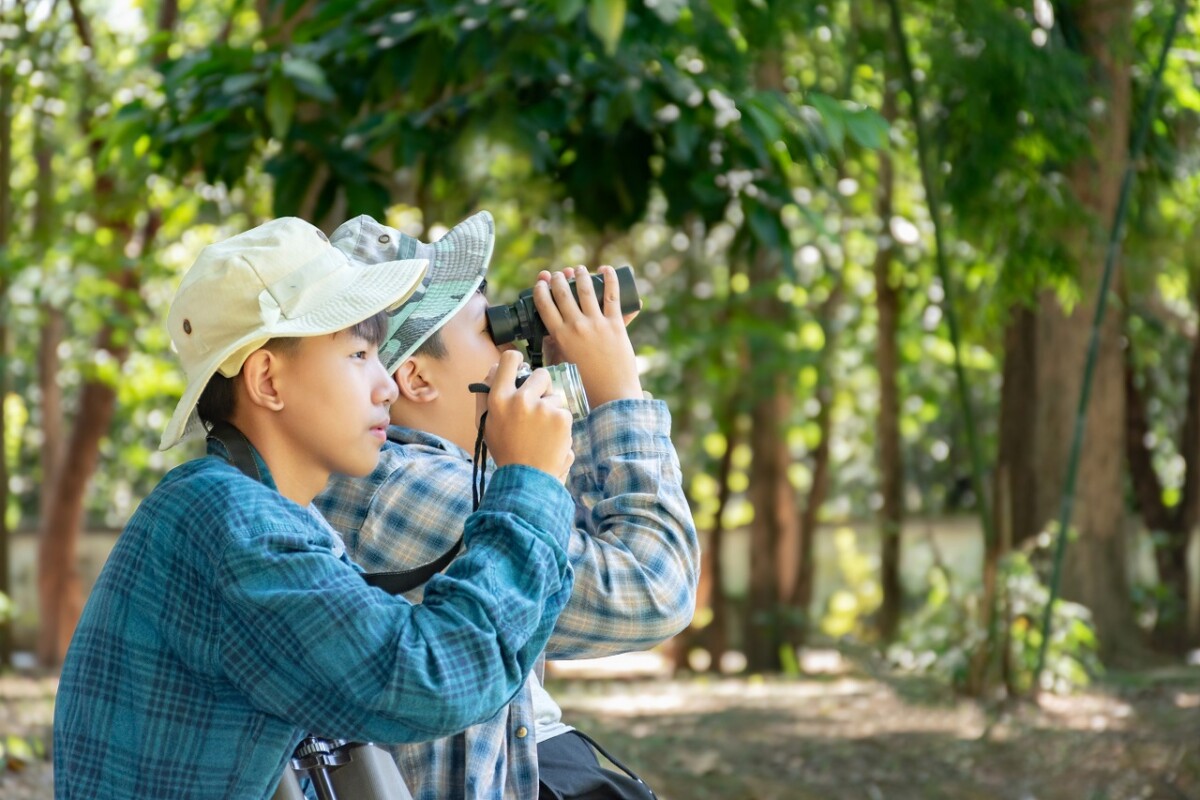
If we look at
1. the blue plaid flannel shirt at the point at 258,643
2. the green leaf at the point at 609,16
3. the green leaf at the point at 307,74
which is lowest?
the blue plaid flannel shirt at the point at 258,643

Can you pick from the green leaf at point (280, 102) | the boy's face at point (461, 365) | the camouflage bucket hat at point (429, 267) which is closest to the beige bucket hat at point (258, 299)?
the camouflage bucket hat at point (429, 267)

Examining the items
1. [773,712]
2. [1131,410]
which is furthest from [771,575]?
[773,712]

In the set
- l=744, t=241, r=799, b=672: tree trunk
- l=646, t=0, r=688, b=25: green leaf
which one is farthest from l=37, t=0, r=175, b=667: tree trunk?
l=646, t=0, r=688, b=25: green leaf

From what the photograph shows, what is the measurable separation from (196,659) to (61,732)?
0.60 ft

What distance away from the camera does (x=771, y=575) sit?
10.5 meters

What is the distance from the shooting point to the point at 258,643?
4.38 feet

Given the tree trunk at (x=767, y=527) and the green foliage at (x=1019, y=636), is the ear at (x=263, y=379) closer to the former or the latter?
the green foliage at (x=1019, y=636)

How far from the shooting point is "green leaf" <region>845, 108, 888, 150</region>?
3689mm

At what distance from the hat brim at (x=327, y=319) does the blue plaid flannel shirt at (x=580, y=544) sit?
0.29 meters

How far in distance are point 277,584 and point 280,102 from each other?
2.56m

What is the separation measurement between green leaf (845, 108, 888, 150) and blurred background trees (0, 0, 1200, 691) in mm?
13

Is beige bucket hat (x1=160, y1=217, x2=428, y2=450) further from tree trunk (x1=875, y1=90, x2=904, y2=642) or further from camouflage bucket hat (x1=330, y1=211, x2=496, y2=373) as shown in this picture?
tree trunk (x1=875, y1=90, x2=904, y2=642)

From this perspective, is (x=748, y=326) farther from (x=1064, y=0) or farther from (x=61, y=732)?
(x=61, y=732)

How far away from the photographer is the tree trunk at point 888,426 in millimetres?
9531
